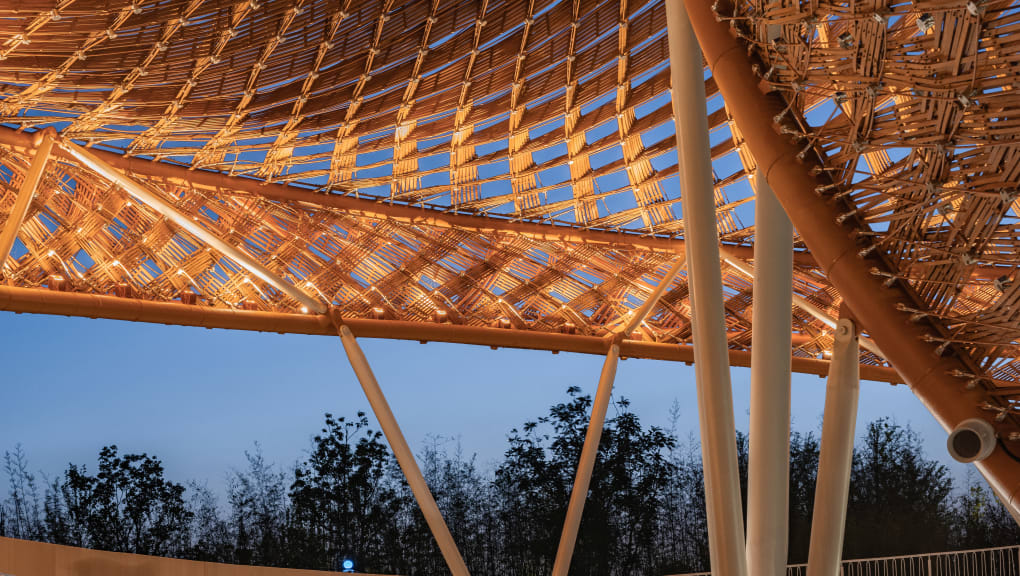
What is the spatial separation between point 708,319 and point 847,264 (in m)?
1.95

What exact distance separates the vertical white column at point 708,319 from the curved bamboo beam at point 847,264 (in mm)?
815

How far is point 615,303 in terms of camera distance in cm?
2473

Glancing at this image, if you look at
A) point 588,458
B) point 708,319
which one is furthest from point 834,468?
point 588,458

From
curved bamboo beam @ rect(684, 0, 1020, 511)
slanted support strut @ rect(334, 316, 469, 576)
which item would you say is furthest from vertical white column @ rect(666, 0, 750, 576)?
slanted support strut @ rect(334, 316, 469, 576)

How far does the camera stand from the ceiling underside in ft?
49.0

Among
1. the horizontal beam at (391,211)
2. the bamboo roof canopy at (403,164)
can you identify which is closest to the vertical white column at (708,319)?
A: the bamboo roof canopy at (403,164)

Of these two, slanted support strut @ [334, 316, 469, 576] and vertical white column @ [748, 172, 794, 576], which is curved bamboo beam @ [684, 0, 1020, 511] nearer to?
vertical white column @ [748, 172, 794, 576]

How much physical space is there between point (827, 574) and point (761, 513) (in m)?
1.30

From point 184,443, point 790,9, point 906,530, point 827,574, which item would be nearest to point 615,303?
point 827,574

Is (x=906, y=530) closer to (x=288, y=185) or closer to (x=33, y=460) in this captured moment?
(x=288, y=185)

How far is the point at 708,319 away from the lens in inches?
364

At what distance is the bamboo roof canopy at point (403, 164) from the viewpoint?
547 inches

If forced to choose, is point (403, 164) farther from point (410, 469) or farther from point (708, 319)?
point (708, 319)

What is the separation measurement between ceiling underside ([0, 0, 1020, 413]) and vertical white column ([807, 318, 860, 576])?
5.55ft
